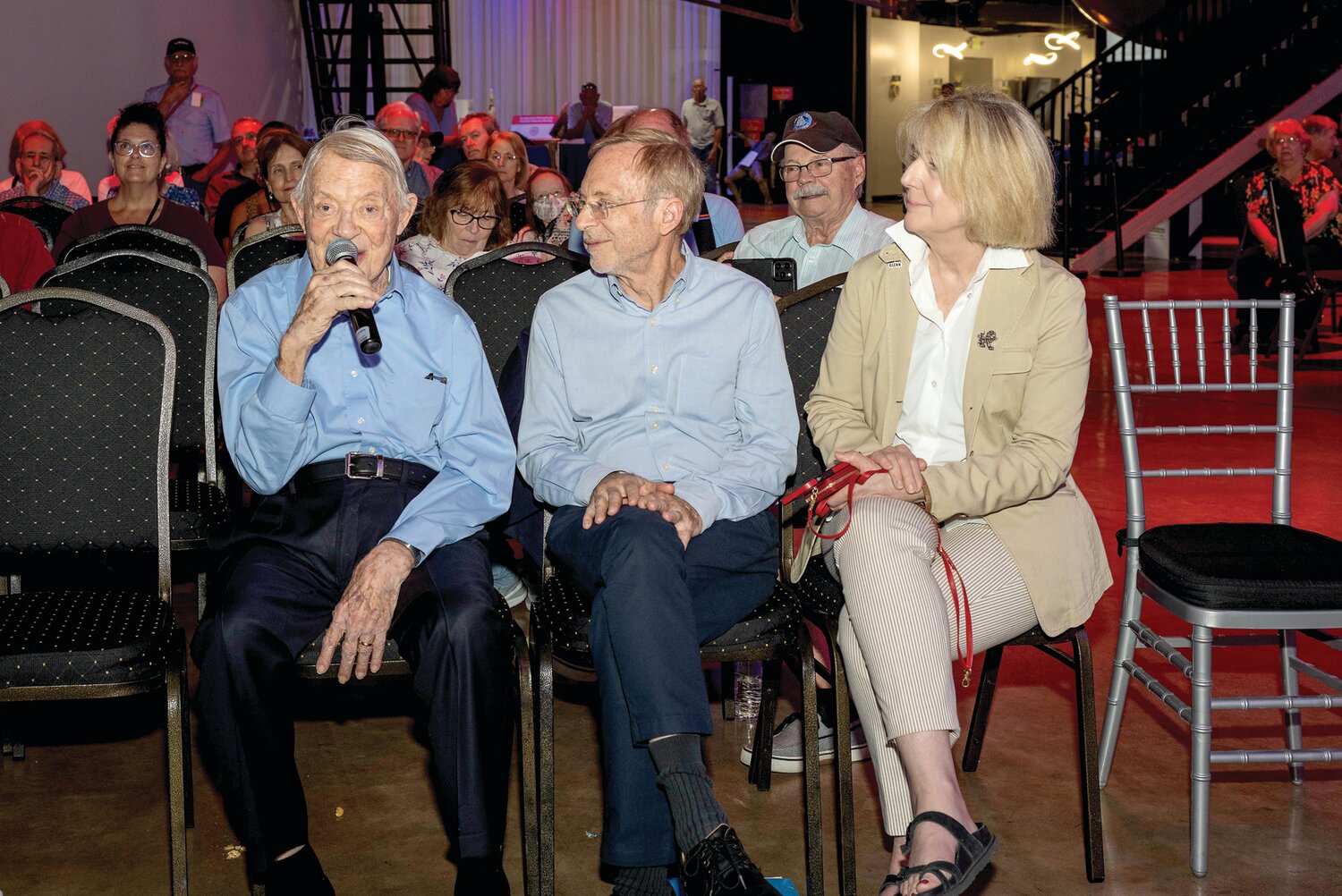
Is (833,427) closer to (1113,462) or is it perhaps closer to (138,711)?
(138,711)

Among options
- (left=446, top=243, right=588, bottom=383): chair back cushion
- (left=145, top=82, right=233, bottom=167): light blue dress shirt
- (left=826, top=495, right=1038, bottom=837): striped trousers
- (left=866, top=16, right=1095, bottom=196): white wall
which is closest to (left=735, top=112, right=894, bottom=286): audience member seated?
(left=446, top=243, right=588, bottom=383): chair back cushion

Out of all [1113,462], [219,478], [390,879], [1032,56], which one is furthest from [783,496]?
[1032,56]

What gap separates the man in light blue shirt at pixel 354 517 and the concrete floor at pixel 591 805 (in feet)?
1.09

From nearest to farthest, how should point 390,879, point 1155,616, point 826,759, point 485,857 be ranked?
point 485,857
point 390,879
point 826,759
point 1155,616

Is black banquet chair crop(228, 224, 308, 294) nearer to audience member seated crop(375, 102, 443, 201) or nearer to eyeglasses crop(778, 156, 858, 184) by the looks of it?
eyeglasses crop(778, 156, 858, 184)

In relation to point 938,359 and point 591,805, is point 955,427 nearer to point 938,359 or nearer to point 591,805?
point 938,359

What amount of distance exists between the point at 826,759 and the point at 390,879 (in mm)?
1006

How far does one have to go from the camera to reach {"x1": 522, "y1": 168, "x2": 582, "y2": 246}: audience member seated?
430 cm

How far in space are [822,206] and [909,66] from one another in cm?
1963

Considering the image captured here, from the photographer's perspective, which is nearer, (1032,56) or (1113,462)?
(1113,462)

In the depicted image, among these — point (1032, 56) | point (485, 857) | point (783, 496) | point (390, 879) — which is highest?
point (1032, 56)

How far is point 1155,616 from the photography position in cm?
368

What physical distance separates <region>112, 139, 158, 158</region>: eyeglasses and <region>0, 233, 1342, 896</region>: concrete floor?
1.98 metres

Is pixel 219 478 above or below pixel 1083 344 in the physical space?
below
